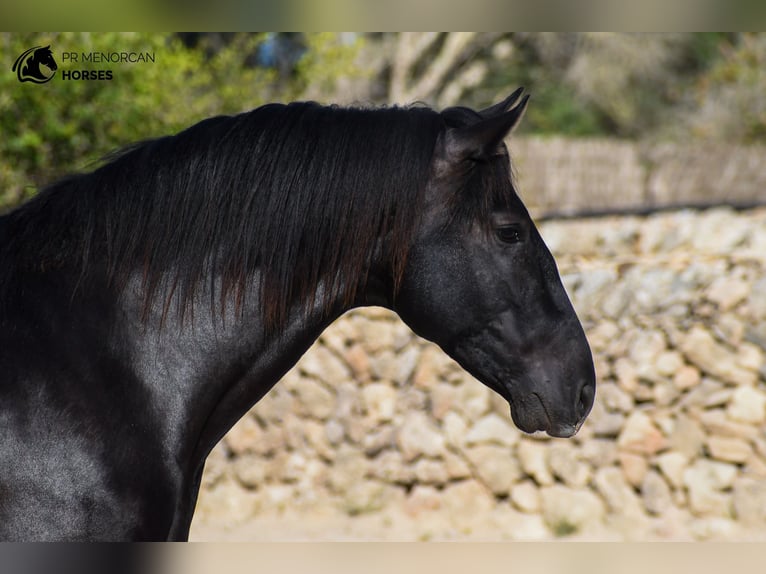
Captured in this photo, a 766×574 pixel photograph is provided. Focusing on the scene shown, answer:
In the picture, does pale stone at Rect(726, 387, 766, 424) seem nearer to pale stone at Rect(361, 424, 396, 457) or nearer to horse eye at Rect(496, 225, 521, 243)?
pale stone at Rect(361, 424, 396, 457)

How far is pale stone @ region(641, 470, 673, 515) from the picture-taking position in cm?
671

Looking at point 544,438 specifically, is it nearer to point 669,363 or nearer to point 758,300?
point 669,363

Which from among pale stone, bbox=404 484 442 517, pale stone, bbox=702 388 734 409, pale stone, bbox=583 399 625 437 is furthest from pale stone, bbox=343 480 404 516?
pale stone, bbox=702 388 734 409

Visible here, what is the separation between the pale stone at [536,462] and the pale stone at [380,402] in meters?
1.15

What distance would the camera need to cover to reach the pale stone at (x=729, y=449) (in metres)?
6.55

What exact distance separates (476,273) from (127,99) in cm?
450

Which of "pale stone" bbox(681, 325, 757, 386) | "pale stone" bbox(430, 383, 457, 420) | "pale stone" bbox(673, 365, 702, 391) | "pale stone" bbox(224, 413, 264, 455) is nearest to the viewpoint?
"pale stone" bbox(681, 325, 757, 386)

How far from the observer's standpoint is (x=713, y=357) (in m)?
6.73

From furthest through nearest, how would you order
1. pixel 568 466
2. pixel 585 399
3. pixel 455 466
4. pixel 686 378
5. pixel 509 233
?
1. pixel 455 466
2. pixel 568 466
3. pixel 686 378
4. pixel 585 399
5. pixel 509 233

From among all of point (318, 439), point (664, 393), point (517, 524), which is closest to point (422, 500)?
point (517, 524)

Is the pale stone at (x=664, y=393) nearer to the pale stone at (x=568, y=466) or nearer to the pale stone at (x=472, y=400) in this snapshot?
the pale stone at (x=568, y=466)

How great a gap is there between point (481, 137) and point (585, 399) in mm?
739

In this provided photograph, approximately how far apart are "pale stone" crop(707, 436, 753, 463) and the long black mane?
5055 millimetres
